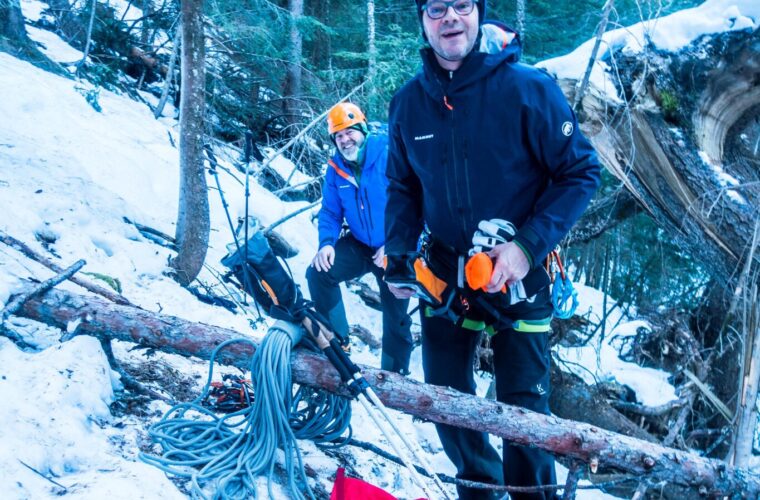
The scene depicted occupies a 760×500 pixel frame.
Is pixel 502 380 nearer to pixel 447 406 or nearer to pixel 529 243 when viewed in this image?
pixel 447 406

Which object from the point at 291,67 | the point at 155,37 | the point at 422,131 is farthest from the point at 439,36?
the point at 155,37

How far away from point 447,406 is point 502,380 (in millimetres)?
294

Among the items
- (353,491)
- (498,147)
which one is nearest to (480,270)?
(498,147)

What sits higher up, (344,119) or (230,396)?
(344,119)

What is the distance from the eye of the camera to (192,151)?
550 cm

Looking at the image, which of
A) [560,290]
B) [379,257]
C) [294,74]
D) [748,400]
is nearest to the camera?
[560,290]

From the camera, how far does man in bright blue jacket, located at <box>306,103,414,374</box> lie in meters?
4.46

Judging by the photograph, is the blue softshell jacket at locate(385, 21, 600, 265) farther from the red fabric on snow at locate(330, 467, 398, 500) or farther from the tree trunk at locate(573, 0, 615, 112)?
the tree trunk at locate(573, 0, 615, 112)

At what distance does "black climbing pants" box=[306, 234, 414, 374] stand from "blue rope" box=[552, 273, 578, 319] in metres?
1.96

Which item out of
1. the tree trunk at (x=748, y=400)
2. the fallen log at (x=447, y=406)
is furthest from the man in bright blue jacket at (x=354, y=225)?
the tree trunk at (x=748, y=400)

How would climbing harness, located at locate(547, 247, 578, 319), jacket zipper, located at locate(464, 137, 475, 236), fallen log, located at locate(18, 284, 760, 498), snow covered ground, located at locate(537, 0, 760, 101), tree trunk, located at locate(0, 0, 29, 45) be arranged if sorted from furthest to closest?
tree trunk, located at locate(0, 0, 29, 45)
snow covered ground, located at locate(537, 0, 760, 101)
climbing harness, located at locate(547, 247, 578, 319)
fallen log, located at locate(18, 284, 760, 498)
jacket zipper, located at locate(464, 137, 475, 236)

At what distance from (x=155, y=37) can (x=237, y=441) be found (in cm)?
985

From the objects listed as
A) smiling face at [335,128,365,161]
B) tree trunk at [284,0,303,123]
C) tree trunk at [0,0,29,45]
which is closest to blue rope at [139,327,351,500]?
smiling face at [335,128,365,161]

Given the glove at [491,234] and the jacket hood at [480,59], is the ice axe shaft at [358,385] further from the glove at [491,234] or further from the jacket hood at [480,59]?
the jacket hood at [480,59]
